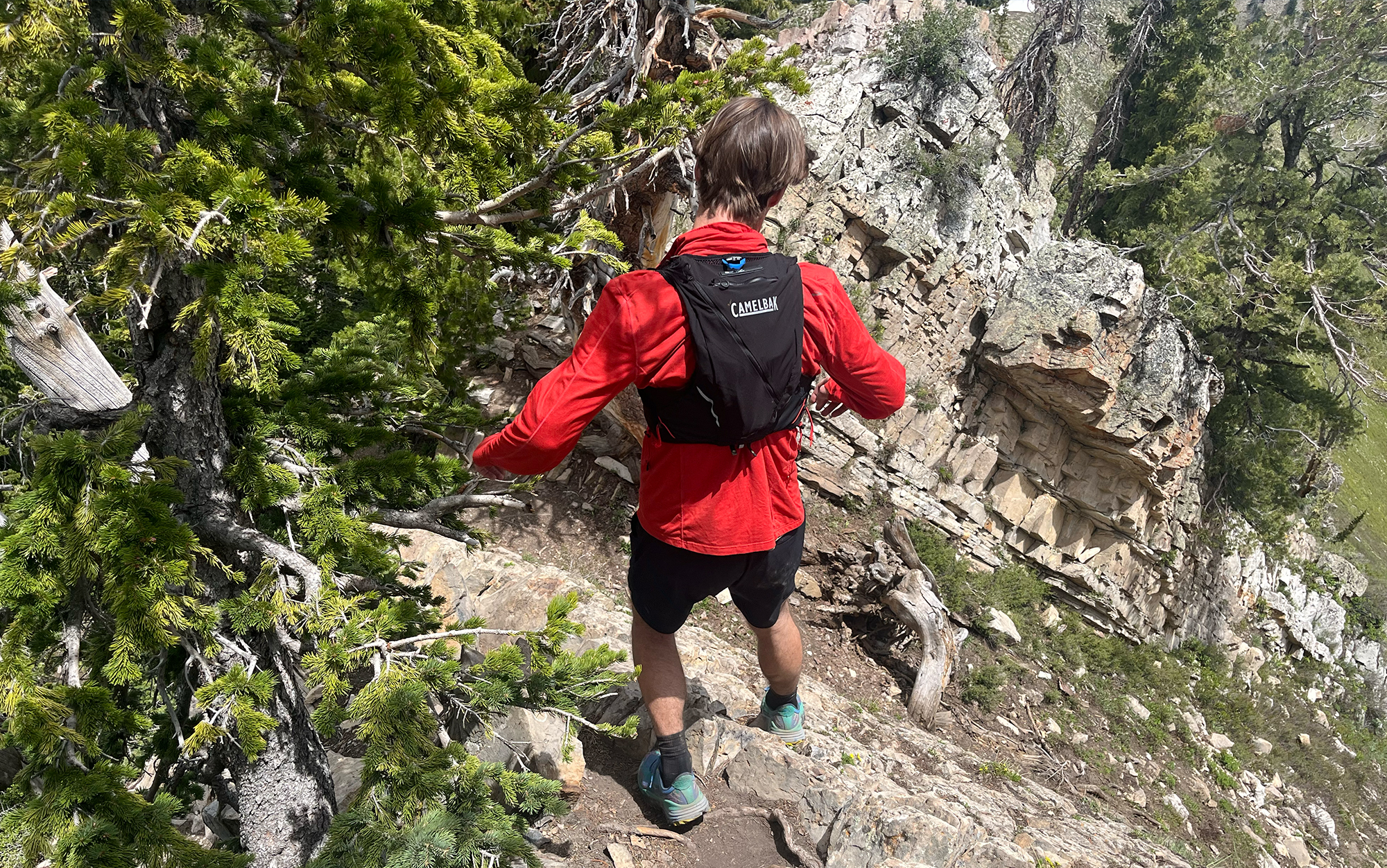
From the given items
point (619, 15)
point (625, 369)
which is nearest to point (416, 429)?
point (625, 369)

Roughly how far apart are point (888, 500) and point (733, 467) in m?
8.91

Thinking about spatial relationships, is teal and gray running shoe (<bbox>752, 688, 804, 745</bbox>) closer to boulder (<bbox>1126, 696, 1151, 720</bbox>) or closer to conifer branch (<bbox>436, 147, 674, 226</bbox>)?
conifer branch (<bbox>436, 147, 674, 226</bbox>)

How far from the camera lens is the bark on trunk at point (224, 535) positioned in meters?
2.38

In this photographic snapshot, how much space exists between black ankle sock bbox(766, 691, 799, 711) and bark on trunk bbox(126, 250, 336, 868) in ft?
6.78

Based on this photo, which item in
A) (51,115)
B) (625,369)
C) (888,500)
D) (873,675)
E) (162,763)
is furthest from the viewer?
(888,500)

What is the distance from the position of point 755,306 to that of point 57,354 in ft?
6.88

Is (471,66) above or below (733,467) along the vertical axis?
above

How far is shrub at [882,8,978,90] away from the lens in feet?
38.0

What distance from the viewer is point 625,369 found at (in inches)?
83.5

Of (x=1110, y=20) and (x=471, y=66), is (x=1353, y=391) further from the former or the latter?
(x=471, y=66)

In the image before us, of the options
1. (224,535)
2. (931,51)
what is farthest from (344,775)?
(931,51)

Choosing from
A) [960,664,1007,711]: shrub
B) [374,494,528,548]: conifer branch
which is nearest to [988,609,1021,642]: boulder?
[960,664,1007,711]: shrub

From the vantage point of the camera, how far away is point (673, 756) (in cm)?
295

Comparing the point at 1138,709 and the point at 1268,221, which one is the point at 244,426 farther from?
the point at 1268,221
